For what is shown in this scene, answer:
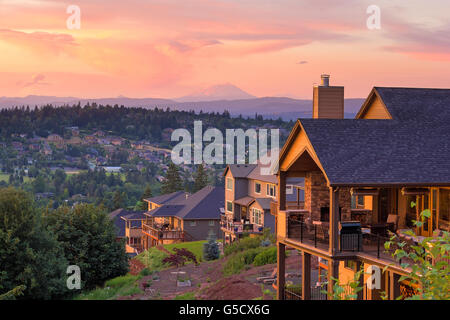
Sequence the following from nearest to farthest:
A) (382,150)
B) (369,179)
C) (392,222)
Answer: (369,179), (382,150), (392,222)

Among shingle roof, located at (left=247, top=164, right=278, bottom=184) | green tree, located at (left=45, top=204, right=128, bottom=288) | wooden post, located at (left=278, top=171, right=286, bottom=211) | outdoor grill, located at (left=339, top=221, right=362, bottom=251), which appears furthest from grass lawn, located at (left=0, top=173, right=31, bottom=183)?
outdoor grill, located at (left=339, top=221, right=362, bottom=251)

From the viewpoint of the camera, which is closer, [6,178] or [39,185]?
[39,185]

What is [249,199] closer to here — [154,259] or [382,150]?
[154,259]

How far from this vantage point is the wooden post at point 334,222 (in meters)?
18.0

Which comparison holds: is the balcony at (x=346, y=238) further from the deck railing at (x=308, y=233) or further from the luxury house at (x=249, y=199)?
the luxury house at (x=249, y=199)

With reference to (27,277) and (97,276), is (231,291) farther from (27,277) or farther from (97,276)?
(97,276)

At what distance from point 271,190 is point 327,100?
117ft

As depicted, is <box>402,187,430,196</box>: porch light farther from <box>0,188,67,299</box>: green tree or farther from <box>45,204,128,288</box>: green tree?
<box>45,204,128,288</box>: green tree

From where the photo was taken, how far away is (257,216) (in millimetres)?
59312

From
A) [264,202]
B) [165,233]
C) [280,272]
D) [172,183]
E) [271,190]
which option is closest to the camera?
[280,272]

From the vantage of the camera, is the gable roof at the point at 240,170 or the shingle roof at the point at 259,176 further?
the gable roof at the point at 240,170

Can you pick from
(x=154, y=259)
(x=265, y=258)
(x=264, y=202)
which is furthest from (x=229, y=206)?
(x=265, y=258)

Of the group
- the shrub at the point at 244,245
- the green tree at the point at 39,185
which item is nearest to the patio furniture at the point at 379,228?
the shrub at the point at 244,245

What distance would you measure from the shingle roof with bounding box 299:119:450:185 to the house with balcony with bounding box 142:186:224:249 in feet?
167
